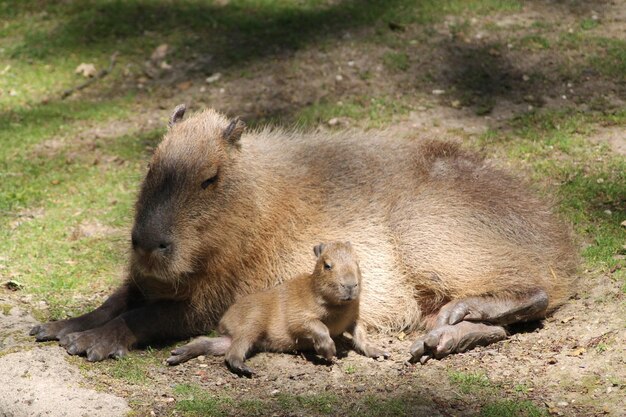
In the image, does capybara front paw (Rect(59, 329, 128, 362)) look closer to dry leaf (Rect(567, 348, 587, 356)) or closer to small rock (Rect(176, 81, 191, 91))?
dry leaf (Rect(567, 348, 587, 356))

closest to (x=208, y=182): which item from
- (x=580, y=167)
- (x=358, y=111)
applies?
(x=358, y=111)

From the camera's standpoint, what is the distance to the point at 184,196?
15.4ft

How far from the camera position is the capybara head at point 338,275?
4.46m

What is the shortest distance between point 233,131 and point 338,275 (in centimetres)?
107

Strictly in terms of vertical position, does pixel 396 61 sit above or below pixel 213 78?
above

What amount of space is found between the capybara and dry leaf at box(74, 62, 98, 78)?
438cm

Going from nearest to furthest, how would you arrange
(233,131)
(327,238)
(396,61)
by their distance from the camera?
(233,131), (327,238), (396,61)

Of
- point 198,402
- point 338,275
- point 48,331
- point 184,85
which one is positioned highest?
point 338,275

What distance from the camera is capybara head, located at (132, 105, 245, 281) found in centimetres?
457

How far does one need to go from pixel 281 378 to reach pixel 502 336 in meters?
1.24

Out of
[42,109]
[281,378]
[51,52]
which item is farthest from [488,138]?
[51,52]

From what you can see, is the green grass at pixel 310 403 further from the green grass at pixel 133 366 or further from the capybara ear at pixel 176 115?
the capybara ear at pixel 176 115

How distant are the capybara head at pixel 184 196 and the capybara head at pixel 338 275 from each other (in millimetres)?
662

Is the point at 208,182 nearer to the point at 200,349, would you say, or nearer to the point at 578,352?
the point at 200,349
